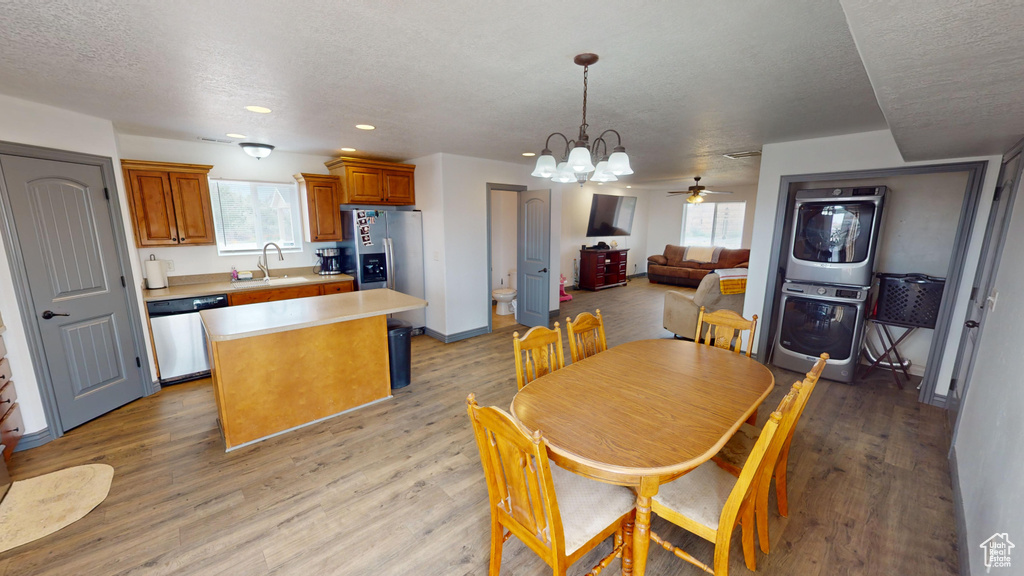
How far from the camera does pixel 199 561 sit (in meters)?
1.77

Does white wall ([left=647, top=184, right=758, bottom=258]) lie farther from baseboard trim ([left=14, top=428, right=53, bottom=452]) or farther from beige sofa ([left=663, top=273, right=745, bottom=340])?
baseboard trim ([left=14, top=428, right=53, bottom=452])

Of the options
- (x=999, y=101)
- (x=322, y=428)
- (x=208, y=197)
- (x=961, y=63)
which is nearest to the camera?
(x=961, y=63)

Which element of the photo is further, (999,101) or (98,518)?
(98,518)

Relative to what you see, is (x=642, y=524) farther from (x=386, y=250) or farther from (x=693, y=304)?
(x=386, y=250)

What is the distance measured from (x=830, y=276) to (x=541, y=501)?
3.71 metres

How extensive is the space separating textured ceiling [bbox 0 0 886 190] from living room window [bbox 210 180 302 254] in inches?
41.3

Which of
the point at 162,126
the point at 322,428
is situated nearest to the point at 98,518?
the point at 322,428

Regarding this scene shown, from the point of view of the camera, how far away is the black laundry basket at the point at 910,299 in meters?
3.27

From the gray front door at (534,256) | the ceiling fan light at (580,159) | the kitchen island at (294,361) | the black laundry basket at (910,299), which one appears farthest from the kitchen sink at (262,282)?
the black laundry basket at (910,299)

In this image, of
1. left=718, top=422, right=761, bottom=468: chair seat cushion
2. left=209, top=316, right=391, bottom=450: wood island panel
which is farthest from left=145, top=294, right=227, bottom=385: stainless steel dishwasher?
left=718, top=422, right=761, bottom=468: chair seat cushion

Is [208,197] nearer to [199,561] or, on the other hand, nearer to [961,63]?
[199,561]

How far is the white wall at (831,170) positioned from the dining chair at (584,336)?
2348 mm

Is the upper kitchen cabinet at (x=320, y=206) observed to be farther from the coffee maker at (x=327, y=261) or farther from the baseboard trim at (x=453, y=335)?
the baseboard trim at (x=453, y=335)

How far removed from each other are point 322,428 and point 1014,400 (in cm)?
378
